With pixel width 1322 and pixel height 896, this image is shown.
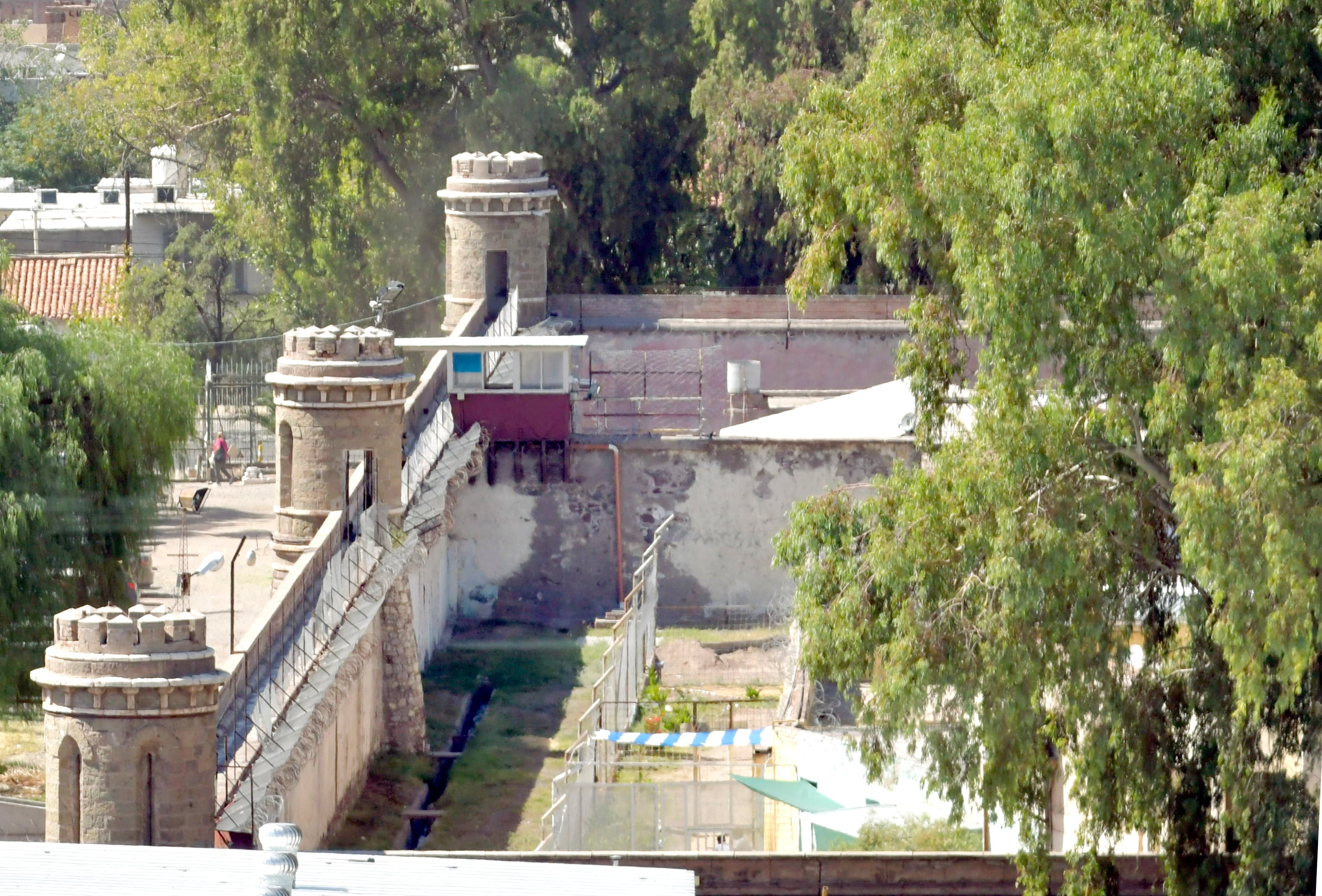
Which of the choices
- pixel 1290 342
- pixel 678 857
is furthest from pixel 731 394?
pixel 1290 342

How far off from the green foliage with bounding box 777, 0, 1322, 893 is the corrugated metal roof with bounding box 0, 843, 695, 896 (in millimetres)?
3304

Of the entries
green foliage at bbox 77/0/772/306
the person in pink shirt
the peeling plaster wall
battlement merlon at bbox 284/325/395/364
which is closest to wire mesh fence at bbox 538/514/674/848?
the peeling plaster wall

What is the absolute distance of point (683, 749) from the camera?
28.8 m

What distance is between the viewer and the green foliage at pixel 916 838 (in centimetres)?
2217

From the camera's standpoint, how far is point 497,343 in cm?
3478

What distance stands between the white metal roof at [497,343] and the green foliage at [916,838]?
45.0ft

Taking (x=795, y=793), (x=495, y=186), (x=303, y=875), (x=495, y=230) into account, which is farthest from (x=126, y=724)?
(x=495, y=230)

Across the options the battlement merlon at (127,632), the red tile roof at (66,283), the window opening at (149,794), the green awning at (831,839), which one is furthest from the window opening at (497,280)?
the window opening at (149,794)

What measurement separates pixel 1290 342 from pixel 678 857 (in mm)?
6617

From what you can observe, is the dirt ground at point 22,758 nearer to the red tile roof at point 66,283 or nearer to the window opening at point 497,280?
the window opening at point 497,280

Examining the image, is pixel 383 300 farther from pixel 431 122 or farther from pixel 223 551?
pixel 431 122

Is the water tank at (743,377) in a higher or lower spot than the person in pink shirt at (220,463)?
higher

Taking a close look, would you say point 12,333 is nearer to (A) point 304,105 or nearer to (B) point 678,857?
(B) point 678,857

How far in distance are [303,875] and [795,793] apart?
28.8ft
